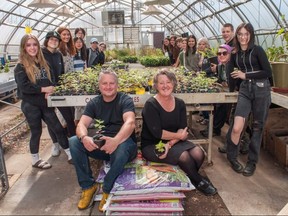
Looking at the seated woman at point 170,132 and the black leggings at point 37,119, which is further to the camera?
the black leggings at point 37,119

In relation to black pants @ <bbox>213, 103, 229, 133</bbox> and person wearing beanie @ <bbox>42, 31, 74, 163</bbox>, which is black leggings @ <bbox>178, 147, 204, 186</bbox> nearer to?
person wearing beanie @ <bbox>42, 31, 74, 163</bbox>

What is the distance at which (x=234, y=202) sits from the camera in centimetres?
230

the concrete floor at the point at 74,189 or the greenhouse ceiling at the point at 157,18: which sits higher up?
the greenhouse ceiling at the point at 157,18

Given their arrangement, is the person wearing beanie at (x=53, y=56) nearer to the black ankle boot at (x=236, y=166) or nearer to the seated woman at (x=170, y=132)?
the seated woman at (x=170, y=132)

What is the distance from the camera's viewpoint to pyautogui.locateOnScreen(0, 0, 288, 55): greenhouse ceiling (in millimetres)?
8805

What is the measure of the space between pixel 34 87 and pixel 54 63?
438 mm

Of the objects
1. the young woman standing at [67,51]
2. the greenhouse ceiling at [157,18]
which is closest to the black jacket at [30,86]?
the young woman standing at [67,51]

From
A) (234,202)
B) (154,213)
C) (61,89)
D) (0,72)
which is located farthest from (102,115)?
(0,72)

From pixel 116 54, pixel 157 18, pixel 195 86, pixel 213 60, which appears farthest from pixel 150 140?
pixel 157 18

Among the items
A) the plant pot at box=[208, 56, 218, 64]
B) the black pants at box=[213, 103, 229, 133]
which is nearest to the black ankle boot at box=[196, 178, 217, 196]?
the black pants at box=[213, 103, 229, 133]

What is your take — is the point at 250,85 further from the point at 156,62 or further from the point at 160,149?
the point at 156,62

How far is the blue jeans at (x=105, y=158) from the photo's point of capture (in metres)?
2.14

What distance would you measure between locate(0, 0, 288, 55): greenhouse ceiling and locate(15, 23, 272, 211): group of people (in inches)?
64.4

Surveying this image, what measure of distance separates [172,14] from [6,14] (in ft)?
33.3
